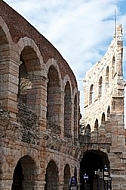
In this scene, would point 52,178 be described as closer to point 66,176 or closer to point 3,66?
point 66,176

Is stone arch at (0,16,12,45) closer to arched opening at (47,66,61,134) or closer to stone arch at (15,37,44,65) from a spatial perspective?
stone arch at (15,37,44,65)

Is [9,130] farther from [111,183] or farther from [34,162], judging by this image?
[111,183]

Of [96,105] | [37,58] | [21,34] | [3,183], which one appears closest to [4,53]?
[21,34]

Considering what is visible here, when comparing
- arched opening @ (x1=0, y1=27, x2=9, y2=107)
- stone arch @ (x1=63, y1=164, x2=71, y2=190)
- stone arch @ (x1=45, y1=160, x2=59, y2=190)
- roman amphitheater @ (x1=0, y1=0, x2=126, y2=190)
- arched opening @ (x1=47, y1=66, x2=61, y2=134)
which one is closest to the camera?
arched opening @ (x1=0, y1=27, x2=9, y2=107)

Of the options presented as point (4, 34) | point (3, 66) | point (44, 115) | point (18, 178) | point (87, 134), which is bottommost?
point (18, 178)

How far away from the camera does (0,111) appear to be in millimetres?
14445

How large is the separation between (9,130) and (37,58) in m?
4.14

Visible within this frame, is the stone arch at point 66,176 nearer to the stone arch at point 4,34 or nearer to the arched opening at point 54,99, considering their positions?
the arched opening at point 54,99

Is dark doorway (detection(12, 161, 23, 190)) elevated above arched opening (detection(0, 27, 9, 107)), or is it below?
below

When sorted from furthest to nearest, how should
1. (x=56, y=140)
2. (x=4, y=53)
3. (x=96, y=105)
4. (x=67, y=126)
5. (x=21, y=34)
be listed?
(x=96, y=105) < (x=67, y=126) < (x=56, y=140) < (x=21, y=34) < (x=4, y=53)


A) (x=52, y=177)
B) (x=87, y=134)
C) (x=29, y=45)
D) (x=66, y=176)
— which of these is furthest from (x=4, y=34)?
(x=87, y=134)

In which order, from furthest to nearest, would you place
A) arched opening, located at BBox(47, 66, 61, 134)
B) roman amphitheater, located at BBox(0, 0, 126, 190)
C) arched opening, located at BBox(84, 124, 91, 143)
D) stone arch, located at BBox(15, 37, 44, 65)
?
arched opening, located at BBox(84, 124, 91, 143)
arched opening, located at BBox(47, 66, 61, 134)
stone arch, located at BBox(15, 37, 44, 65)
roman amphitheater, located at BBox(0, 0, 126, 190)

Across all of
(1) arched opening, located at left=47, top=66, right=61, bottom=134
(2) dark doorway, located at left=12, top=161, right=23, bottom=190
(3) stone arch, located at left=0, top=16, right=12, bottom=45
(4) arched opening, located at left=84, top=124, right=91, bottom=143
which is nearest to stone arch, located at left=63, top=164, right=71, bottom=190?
(1) arched opening, located at left=47, top=66, right=61, bottom=134

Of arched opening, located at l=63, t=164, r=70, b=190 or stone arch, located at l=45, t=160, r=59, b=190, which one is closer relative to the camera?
stone arch, located at l=45, t=160, r=59, b=190
